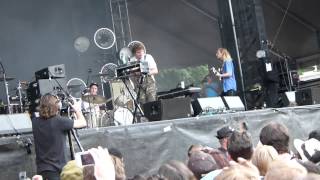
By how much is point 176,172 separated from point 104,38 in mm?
10507

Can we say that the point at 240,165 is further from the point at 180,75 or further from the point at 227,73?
the point at 180,75

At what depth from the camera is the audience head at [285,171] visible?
245 cm

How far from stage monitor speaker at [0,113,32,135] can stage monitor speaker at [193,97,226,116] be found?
8.83 ft

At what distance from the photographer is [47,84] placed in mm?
6852

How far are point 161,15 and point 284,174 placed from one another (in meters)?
13.7

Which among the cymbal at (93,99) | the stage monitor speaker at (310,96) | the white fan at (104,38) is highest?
the white fan at (104,38)

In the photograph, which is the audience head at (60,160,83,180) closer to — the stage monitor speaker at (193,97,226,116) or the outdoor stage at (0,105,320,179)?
the outdoor stage at (0,105,320,179)

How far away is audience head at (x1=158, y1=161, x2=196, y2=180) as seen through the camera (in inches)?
129

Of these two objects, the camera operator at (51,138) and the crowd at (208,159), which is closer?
the crowd at (208,159)

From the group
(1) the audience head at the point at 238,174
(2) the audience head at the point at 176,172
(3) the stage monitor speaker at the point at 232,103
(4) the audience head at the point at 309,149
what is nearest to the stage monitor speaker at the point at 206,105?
(3) the stage monitor speaker at the point at 232,103

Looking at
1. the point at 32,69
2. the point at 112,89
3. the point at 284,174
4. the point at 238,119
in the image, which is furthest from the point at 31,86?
the point at 32,69

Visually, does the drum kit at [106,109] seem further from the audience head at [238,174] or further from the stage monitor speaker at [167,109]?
the audience head at [238,174]

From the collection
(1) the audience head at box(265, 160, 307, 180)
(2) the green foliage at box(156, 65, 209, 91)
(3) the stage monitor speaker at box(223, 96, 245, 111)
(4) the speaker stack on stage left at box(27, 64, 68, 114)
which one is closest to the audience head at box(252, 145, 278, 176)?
(1) the audience head at box(265, 160, 307, 180)

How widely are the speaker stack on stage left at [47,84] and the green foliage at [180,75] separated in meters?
8.97
